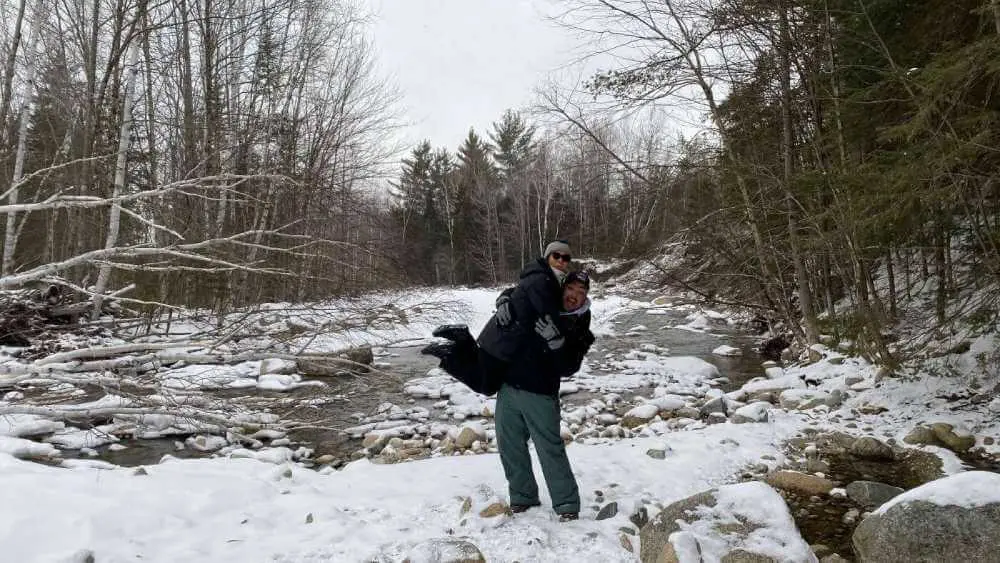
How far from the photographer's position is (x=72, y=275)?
14.6 m

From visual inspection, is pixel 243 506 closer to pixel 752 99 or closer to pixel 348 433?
pixel 348 433

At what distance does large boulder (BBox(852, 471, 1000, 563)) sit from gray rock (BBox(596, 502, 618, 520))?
4.46 ft

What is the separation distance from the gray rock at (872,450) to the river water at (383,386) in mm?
3860

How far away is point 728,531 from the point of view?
2936mm

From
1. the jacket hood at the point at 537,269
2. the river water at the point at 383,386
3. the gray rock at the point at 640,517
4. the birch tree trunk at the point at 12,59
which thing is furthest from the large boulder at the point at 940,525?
the birch tree trunk at the point at 12,59

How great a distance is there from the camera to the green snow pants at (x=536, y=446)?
3377mm

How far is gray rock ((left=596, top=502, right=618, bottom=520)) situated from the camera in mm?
3488

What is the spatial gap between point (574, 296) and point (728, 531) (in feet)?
5.10

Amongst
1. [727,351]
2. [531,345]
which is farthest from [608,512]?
[727,351]

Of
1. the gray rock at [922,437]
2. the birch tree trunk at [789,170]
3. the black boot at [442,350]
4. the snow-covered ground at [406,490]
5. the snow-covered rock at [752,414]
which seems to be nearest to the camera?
the snow-covered ground at [406,490]

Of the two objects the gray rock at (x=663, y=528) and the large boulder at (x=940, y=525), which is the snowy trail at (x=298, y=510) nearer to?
the gray rock at (x=663, y=528)

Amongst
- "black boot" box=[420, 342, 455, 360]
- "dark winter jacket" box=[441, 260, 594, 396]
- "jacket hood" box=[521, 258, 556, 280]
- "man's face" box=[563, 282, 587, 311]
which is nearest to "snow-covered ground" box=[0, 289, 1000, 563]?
"dark winter jacket" box=[441, 260, 594, 396]

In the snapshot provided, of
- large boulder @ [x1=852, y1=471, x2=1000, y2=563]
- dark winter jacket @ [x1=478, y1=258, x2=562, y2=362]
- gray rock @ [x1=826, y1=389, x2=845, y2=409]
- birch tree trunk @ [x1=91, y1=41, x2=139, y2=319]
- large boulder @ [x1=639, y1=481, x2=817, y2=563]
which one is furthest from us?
birch tree trunk @ [x1=91, y1=41, x2=139, y2=319]

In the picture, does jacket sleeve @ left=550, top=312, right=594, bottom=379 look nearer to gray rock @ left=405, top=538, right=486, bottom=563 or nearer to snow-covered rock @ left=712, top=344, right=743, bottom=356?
gray rock @ left=405, top=538, right=486, bottom=563
